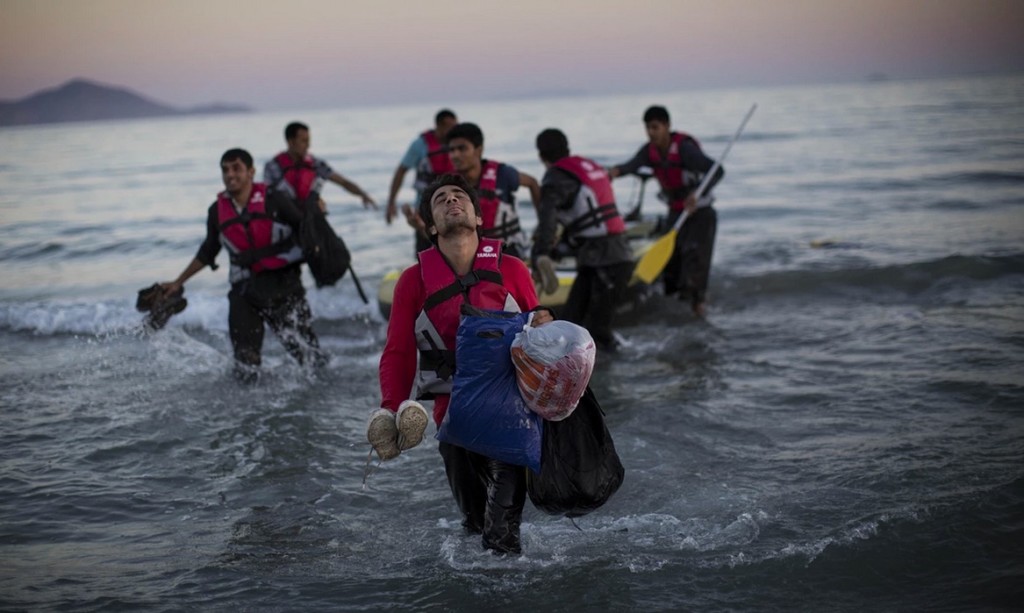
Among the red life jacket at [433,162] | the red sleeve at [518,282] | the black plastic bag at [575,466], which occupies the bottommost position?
the black plastic bag at [575,466]

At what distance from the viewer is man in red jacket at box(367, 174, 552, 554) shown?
3803 mm

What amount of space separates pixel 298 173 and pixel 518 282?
22.0ft

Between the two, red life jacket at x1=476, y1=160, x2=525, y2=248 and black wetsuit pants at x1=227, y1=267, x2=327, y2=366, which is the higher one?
red life jacket at x1=476, y1=160, x2=525, y2=248

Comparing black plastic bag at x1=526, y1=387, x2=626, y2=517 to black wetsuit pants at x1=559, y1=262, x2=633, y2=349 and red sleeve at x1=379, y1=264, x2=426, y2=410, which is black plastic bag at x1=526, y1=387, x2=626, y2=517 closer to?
red sleeve at x1=379, y1=264, x2=426, y2=410

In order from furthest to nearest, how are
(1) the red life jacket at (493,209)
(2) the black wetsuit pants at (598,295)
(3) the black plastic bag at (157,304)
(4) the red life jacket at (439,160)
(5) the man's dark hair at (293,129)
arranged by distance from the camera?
1. (5) the man's dark hair at (293,129)
2. (4) the red life jacket at (439,160)
3. (2) the black wetsuit pants at (598,295)
4. (1) the red life jacket at (493,209)
5. (3) the black plastic bag at (157,304)

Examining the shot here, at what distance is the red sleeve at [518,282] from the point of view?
3895mm

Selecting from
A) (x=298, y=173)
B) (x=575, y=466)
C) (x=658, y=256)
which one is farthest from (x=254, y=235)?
(x=658, y=256)

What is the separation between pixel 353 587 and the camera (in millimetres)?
4473

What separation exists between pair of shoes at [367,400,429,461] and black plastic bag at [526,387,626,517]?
51 centimetres

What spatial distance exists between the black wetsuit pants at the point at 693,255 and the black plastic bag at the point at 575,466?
6232 millimetres

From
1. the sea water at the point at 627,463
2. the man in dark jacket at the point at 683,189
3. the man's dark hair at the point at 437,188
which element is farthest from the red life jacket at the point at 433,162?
the man's dark hair at the point at 437,188

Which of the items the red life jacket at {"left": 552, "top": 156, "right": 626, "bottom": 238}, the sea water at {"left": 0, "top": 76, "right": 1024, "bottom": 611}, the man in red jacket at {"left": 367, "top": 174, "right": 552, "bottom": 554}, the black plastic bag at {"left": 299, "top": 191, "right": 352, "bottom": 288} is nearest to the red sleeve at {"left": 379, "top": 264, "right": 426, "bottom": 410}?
the man in red jacket at {"left": 367, "top": 174, "right": 552, "bottom": 554}

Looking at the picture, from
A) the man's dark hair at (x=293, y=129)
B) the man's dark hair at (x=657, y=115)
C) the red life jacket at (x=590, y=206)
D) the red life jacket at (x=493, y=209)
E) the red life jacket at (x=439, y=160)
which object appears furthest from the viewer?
the man's dark hair at (x=293, y=129)

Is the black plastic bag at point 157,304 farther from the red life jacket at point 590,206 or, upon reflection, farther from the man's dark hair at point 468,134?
the red life jacket at point 590,206
